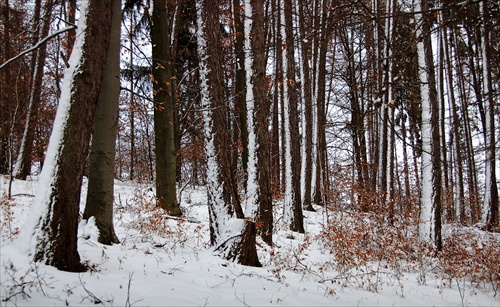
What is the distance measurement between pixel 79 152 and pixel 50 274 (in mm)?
1202

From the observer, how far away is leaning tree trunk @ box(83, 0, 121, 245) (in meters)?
5.12

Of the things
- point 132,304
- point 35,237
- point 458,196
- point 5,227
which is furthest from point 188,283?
point 458,196

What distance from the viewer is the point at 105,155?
17.0ft

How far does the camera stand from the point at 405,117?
1952 cm

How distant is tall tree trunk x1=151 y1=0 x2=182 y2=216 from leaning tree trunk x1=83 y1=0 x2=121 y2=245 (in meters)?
2.86

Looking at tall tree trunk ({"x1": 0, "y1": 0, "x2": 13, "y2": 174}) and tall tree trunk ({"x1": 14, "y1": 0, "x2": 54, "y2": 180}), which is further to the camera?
tall tree trunk ({"x1": 0, "y1": 0, "x2": 13, "y2": 174})

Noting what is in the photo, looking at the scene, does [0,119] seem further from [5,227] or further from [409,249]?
[409,249]

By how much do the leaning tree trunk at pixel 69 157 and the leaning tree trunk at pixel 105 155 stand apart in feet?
5.05

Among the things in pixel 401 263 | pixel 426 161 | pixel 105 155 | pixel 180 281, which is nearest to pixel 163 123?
pixel 105 155

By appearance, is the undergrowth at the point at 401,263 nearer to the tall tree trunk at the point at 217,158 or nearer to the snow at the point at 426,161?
the snow at the point at 426,161

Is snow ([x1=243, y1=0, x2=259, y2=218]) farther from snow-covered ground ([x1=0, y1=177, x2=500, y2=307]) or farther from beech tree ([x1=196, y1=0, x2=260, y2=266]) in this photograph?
beech tree ([x1=196, y1=0, x2=260, y2=266])

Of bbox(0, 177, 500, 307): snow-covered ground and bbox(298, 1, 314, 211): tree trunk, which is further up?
bbox(298, 1, 314, 211): tree trunk

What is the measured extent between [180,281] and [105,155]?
2.35m

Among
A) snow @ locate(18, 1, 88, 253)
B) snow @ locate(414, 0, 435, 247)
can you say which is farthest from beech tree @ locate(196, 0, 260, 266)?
snow @ locate(414, 0, 435, 247)
